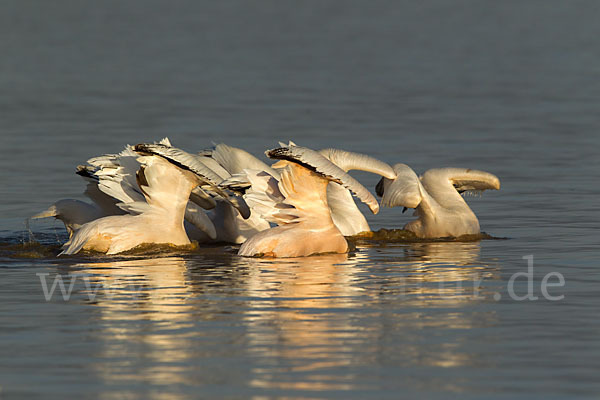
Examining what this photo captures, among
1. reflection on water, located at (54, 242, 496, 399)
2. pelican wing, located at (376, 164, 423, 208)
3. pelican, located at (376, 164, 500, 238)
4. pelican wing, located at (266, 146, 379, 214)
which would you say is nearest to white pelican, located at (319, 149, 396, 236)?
pelican wing, located at (376, 164, 423, 208)

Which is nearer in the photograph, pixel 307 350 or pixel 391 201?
pixel 307 350

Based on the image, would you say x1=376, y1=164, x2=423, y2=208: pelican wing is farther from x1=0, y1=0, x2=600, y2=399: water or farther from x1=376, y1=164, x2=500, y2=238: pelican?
x1=0, y1=0, x2=600, y2=399: water

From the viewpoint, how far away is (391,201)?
16953mm

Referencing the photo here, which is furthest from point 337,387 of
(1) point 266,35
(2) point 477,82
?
(1) point 266,35

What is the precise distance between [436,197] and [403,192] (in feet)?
4.11

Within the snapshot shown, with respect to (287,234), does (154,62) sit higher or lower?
higher

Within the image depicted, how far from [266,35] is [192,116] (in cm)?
3406

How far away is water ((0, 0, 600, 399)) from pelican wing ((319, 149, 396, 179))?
97 centimetres

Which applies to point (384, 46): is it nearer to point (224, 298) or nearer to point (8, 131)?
point (8, 131)

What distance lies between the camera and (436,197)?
18.1 m

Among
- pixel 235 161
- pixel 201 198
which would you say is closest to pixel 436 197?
pixel 235 161

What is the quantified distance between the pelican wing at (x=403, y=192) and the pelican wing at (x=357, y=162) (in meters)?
0.15

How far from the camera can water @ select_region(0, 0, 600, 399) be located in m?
9.86

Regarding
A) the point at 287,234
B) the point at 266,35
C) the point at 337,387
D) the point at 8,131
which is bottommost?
the point at 337,387
